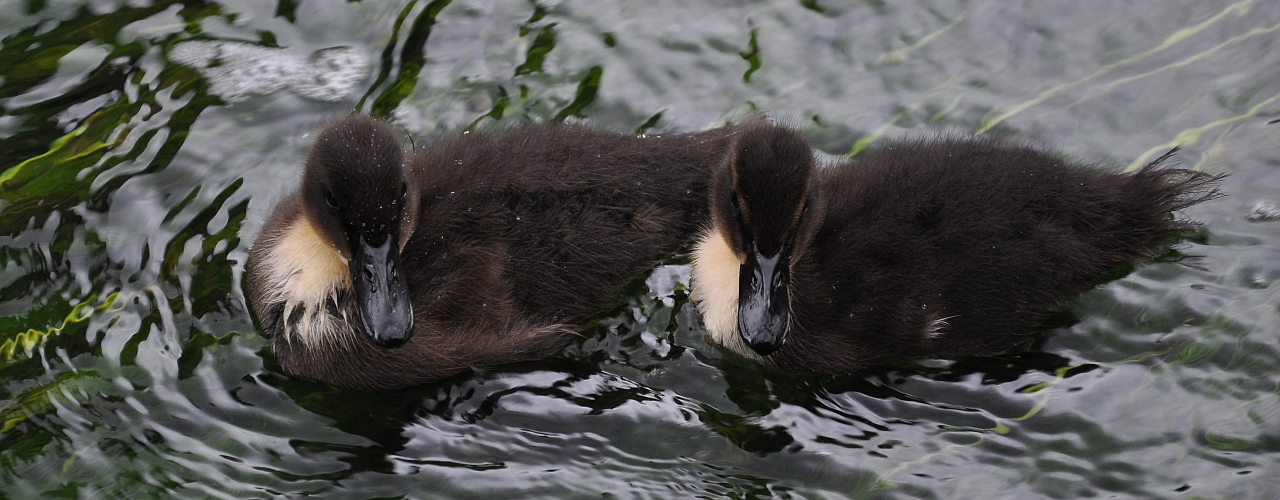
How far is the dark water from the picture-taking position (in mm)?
4582

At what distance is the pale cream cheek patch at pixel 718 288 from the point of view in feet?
16.2

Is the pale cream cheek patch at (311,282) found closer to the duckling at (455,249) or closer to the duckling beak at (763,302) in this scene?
the duckling at (455,249)

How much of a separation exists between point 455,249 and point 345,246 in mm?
429

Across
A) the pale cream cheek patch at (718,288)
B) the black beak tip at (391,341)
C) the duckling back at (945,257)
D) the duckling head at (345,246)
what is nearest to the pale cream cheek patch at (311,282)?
the duckling head at (345,246)

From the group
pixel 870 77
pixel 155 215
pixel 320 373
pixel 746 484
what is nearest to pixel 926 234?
pixel 746 484

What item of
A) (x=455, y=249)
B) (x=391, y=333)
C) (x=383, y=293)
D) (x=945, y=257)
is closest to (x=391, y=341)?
(x=391, y=333)

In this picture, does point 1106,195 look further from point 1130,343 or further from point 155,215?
point 155,215

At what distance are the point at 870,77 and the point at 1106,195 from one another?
1.68 m

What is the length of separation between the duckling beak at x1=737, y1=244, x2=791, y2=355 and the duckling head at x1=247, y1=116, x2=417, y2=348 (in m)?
1.21

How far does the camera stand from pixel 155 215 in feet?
18.5

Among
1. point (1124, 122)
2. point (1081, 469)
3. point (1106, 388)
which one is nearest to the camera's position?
point (1081, 469)

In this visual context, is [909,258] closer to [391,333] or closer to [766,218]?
[766,218]

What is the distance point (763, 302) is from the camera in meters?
4.62

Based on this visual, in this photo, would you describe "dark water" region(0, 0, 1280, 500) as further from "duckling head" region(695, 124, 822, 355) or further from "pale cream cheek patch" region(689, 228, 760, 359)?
"duckling head" region(695, 124, 822, 355)
